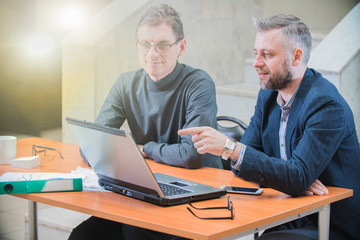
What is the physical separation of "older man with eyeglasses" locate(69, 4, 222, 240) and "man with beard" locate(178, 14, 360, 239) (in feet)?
1.33

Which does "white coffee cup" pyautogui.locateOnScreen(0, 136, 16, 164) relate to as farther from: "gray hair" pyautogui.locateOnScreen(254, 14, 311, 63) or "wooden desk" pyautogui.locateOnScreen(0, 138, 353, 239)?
"gray hair" pyautogui.locateOnScreen(254, 14, 311, 63)

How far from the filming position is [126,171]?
169cm

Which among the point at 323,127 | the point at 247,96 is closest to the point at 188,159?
the point at 323,127

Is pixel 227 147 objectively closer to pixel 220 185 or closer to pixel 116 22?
pixel 220 185

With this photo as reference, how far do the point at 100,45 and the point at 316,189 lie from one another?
222cm

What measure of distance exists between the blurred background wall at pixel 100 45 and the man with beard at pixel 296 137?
1225mm

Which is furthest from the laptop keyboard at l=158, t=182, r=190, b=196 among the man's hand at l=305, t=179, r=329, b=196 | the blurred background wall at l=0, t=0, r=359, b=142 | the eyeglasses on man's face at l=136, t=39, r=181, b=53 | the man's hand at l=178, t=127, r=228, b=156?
the blurred background wall at l=0, t=0, r=359, b=142

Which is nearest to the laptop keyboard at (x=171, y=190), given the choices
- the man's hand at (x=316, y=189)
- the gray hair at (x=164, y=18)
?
the man's hand at (x=316, y=189)

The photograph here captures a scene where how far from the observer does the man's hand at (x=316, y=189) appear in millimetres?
1813

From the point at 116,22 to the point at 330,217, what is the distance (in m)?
2.20

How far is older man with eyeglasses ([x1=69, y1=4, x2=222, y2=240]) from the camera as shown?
2486mm

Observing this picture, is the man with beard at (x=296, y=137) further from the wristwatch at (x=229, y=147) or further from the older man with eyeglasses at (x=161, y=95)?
the older man with eyeglasses at (x=161, y=95)

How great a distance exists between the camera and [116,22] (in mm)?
3564

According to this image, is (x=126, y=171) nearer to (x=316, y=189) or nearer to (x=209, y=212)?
(x=209, y=212)
